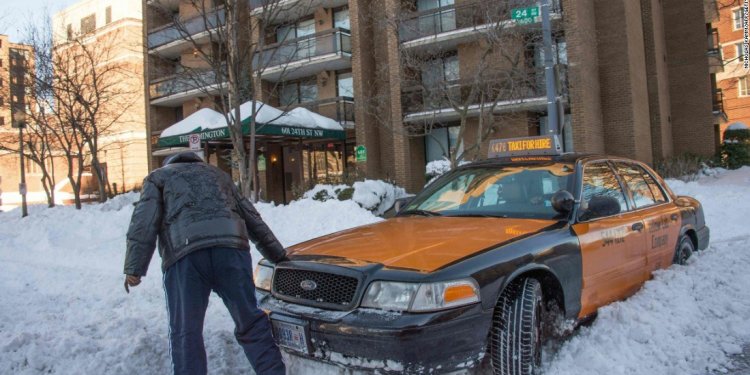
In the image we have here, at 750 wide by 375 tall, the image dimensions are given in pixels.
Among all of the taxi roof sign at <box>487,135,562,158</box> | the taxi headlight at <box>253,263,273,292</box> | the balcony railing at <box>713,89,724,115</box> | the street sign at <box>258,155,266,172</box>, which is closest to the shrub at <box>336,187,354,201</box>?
the street sign at <box>258,155,266,172</box>

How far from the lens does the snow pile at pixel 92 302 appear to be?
371 cm

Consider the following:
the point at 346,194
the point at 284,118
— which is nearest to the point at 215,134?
the point at 284,118

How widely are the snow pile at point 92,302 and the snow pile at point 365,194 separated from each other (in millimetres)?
2303

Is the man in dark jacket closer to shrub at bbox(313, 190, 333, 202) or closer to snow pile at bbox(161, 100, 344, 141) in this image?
snow pile at bbox(161, 100, 344, 141)

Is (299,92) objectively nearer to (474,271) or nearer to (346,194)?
(346,194)

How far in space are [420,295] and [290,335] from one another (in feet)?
2.90

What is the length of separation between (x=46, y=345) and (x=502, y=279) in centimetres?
326

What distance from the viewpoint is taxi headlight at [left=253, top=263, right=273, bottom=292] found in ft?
11.8

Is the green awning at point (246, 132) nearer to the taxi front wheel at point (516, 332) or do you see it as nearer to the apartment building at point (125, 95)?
the taxi front wheel at point (516, 332)

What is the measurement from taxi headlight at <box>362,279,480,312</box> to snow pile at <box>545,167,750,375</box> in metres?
0.88

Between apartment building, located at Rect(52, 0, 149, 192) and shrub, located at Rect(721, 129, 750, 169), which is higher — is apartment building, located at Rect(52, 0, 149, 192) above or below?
above

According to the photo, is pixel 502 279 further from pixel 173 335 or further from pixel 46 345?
pixel 46 345

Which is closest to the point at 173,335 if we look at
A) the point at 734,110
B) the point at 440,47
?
the point at 440,47

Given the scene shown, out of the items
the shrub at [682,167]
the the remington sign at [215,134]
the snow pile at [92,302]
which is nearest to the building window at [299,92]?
the the remington sign at [215,134]
